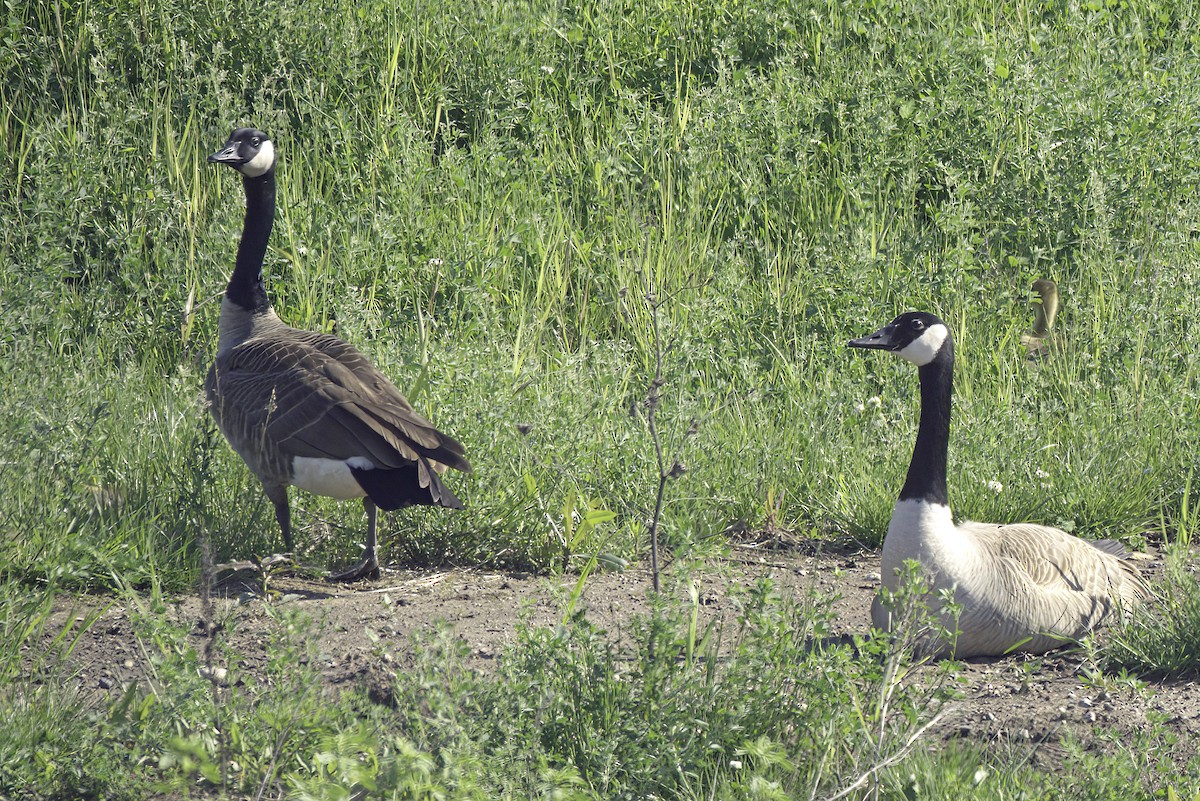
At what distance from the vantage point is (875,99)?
7477 millimetres

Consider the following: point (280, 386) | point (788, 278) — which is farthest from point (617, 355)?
point (280, 386)

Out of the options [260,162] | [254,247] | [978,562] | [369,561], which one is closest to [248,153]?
[260,162]

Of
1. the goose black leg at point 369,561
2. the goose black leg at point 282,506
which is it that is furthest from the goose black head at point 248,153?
the goose black leg at point 369,561

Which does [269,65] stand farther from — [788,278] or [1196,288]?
[1196,288]

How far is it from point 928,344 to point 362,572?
216 cm

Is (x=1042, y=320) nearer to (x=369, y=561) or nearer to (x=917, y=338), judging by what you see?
(x=917, y=338)

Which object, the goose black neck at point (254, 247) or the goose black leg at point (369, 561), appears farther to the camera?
the goose black neck at point (254, 247)

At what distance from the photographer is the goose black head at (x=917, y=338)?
443 cm

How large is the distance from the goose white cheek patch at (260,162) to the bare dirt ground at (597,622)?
178 cm

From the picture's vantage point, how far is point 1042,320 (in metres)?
6.60

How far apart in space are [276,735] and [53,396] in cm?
253

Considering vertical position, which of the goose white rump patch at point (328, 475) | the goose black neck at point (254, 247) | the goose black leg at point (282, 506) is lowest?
the goose black leg at point (282, 506)

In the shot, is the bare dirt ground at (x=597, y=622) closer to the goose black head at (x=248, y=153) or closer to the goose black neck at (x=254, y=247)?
the goose black neck at (x=254, y=247)

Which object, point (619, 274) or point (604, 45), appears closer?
point (619, 274)
